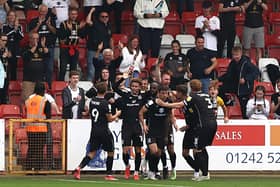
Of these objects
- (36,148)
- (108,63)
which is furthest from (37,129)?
(108,63)

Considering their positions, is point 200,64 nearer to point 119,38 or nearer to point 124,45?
point 124,45

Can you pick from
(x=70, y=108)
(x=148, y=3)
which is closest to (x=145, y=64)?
(x=148, y=3)

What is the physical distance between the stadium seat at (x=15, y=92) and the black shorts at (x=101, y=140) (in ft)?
15.0

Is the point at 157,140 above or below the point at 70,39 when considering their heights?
below

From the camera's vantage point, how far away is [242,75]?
27000 mm

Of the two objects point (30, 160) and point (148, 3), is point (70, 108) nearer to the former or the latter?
point (30, 160)

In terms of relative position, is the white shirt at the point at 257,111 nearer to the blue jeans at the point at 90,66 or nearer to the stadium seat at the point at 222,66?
the stadium seat at the point at 222,66

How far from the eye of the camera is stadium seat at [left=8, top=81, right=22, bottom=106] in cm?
2740

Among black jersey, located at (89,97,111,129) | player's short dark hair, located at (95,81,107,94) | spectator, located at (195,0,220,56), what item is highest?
spectator, located at (195,0,220,56)

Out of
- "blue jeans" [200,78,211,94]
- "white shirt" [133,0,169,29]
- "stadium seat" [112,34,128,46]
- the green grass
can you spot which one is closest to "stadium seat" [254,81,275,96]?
"blue jeans" [200,78,211,94]

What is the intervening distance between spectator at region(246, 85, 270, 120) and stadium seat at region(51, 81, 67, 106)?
4.62 meters

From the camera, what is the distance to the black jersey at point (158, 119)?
77.0ft

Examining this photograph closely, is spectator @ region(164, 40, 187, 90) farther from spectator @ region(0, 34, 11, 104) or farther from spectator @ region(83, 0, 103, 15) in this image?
spectator @ region(0, 34, 11, 104)

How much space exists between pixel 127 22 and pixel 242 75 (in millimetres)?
5066
